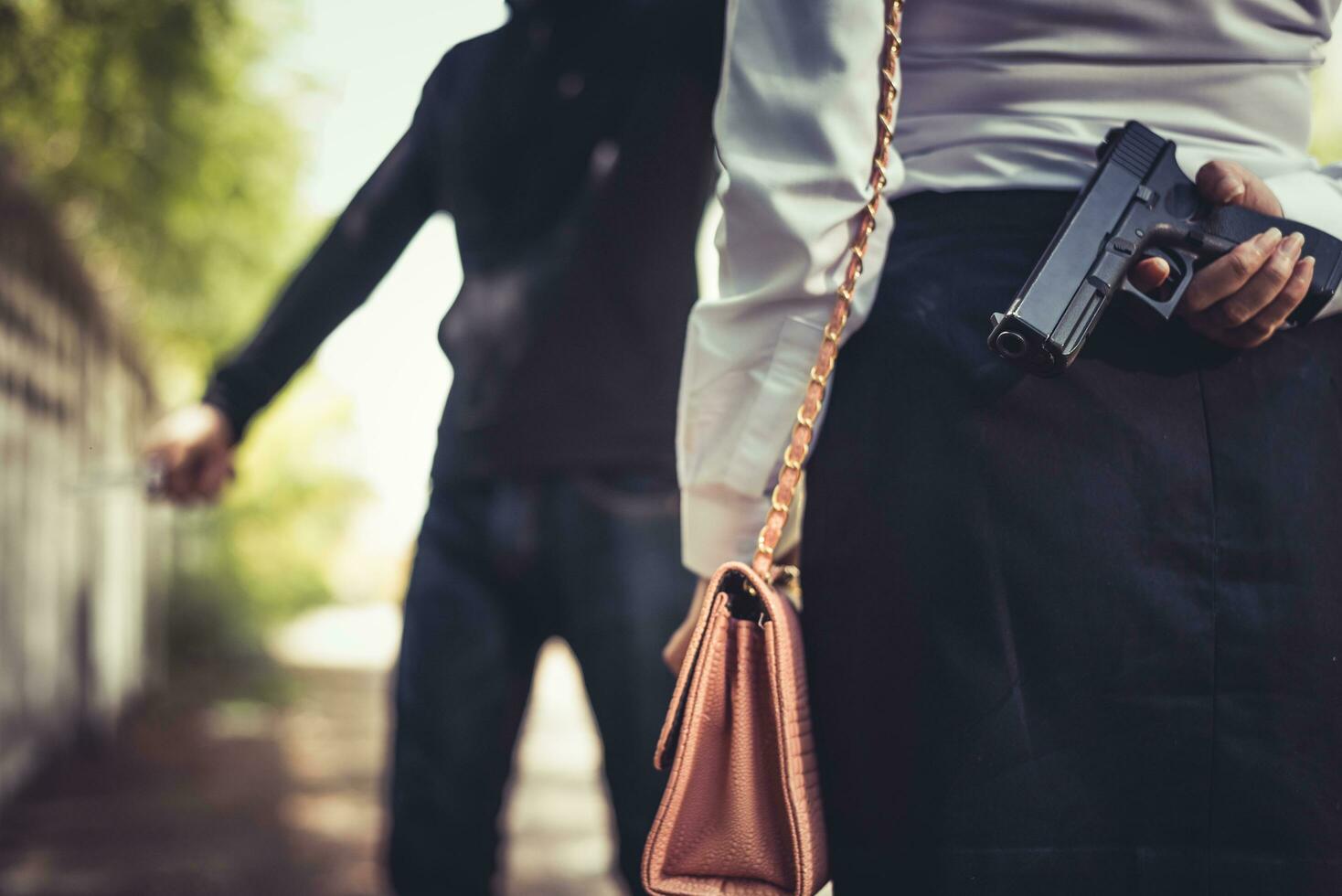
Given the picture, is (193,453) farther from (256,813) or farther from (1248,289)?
(256,813)

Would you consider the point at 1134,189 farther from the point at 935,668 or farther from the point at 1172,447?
the point at 935,668

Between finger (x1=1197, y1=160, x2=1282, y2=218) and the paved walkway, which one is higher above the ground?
finger (x1=1197, y1=160, x2=1282, y2=218)

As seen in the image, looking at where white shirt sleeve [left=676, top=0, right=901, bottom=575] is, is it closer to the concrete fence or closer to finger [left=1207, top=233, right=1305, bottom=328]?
finger [left=1207, top=233, right=1305, bottom=328]

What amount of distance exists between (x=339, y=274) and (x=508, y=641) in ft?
2.47

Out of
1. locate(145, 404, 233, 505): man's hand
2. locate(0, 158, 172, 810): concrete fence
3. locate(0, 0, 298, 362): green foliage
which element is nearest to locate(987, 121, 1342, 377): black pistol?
locate(145, 404, 233, 505): man's hand

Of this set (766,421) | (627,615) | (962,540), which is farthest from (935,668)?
(627,615)

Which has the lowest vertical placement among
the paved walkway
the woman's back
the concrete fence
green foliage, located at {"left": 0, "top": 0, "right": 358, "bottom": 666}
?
the paved walkway

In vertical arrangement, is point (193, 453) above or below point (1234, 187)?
below

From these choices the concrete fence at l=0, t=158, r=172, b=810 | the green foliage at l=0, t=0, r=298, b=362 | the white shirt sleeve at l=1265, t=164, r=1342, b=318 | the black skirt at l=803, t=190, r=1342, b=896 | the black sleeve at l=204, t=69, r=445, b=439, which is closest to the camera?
the black skirt at l=803, t=190, r=1342, b=896

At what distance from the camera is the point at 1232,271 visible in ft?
3.48

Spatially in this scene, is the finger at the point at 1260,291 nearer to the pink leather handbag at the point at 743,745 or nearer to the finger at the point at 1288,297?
the finger at the point at 1288,297

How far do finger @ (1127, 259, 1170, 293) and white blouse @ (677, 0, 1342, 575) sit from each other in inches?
3.9

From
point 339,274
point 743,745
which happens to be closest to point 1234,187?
point 743,745

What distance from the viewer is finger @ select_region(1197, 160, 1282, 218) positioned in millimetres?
1097
